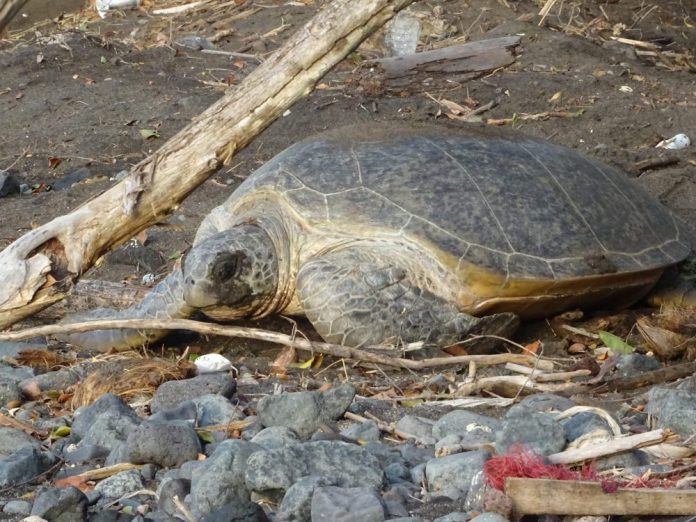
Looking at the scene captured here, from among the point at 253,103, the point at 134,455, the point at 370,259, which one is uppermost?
the point at 253,103

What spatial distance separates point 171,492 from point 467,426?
3.28ft

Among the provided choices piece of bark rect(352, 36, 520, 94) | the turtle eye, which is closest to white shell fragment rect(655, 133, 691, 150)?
piece of bark rect(352, 36, 520, 94)

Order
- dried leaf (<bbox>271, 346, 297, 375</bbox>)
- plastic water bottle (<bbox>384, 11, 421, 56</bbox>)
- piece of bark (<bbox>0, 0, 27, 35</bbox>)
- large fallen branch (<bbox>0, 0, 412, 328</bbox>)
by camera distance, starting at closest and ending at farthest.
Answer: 1. piece of bark (<bbox>0, 0, 27, 35</bbox>)
2. dried leaf (<bbox>271, 346, 297, 375</bbox>)
3. large fallen branch (<bbox>0, 0, 412, 328</bbox>)
4. plastic water bottle (<bbox>384, 11, 421, 56</bbox>)

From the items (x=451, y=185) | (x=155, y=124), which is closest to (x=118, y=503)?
(x=451, y=185)

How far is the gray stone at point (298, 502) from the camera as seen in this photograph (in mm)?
2785

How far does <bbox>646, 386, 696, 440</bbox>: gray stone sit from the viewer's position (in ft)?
10.5

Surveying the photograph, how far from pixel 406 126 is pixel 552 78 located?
4035 mm

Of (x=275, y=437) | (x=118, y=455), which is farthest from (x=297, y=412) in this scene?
(x=118, y=455)

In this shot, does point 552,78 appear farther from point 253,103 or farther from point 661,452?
point 661,452

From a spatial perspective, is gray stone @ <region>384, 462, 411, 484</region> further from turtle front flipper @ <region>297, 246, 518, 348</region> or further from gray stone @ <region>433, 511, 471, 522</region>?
turtle front flipper @ <region>297, 246, 518, 348</region>

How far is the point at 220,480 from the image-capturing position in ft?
9.50

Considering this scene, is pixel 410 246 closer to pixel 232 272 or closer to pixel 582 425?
pixel 232 272

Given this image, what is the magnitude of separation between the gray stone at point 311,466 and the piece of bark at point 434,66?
6641 millimetres

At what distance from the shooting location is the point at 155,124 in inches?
362
